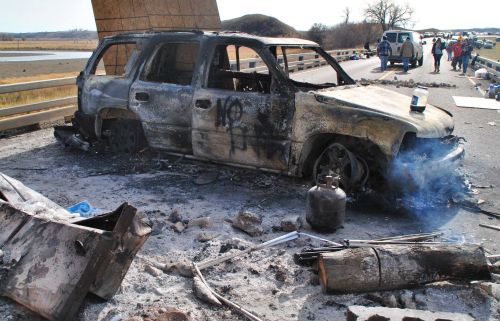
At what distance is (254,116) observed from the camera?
5.18 m

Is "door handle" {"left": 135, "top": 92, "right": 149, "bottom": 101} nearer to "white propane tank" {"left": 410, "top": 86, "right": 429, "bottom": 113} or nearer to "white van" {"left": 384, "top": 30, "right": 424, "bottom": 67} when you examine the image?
"white propane tank" {"left": 410, "top": 86, "right": 429, "bottom": 113}

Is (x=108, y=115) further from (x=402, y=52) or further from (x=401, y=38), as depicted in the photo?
(x=401, y=38)

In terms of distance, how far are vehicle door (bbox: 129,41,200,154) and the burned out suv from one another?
13mm

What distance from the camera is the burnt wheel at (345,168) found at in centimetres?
482

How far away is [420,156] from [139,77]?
11.7ft

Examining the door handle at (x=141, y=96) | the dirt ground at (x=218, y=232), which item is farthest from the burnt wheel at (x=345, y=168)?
the door handle at (x=141, y=96)

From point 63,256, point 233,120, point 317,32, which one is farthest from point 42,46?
point 63,256

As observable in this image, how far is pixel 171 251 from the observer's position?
392 cm

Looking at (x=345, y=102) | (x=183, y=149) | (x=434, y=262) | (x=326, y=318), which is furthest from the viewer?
(x=183, y=149)

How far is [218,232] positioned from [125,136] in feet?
9.26

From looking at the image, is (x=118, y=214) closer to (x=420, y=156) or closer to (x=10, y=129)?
(x=420, y=156)

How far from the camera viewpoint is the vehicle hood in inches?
182

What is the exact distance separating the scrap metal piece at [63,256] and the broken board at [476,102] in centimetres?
1189

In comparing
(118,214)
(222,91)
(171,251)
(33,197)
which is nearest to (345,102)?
(222,91)
